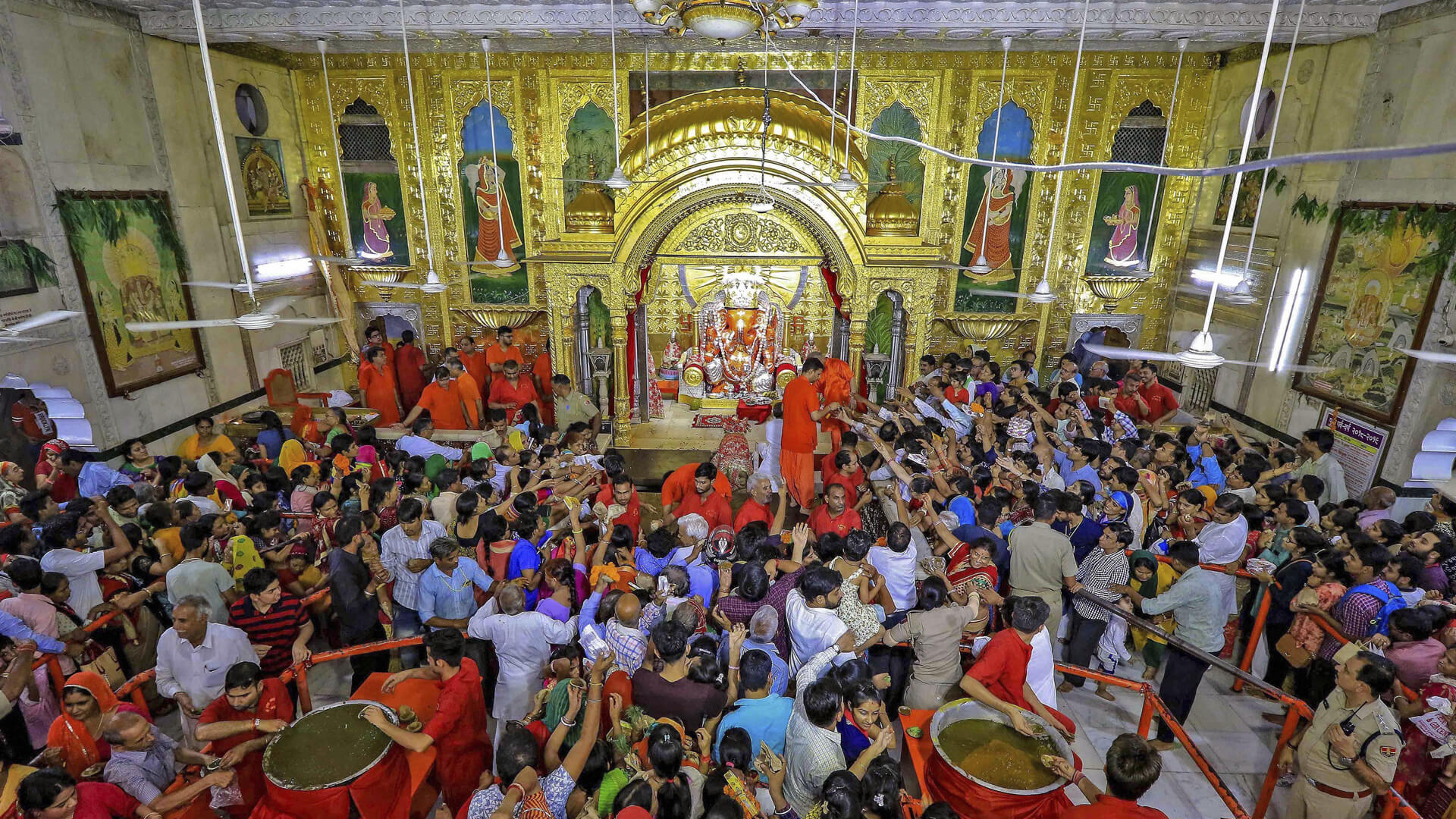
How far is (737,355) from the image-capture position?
37.9 ft

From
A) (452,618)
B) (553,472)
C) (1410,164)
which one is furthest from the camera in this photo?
(1410,164)

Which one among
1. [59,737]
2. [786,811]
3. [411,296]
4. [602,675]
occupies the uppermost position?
[411,296]

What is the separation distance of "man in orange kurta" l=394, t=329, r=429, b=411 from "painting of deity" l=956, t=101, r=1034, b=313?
780 cm

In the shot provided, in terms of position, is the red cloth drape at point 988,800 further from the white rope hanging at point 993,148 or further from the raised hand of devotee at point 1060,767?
the white rope hanging at point 993,148

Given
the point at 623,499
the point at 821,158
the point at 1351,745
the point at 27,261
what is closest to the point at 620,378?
the point at 821,158

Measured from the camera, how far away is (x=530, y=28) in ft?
28.1

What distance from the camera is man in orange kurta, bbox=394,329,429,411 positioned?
9.64 meters

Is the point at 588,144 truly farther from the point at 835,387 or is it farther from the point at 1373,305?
the point at 1373,305

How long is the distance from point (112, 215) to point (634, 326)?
602 cm

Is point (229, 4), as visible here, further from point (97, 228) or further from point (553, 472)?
point (553, 472)

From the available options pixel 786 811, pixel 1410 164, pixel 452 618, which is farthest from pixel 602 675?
pixel 1410 164

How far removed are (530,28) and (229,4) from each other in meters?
3.29

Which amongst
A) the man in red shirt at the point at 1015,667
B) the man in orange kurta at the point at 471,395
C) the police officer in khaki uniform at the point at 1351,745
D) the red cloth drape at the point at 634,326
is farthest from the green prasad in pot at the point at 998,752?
the red cloth drape at the point at 634,326

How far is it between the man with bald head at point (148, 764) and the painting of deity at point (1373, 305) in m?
9.48
